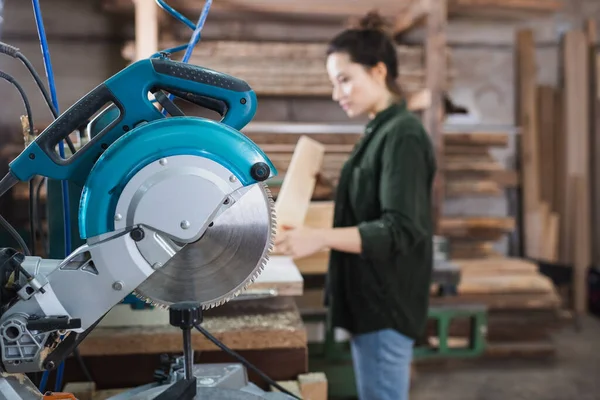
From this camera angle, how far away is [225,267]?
68 centimetres

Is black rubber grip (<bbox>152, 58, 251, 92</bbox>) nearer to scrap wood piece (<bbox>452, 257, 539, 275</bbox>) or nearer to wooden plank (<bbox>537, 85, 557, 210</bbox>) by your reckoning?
scrap wood piece (<bbox>452, 257, 539, 275</bbox>)

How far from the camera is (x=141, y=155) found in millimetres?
646

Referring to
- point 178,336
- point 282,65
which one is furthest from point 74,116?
point 282,65

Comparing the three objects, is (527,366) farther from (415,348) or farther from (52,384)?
(52,384)

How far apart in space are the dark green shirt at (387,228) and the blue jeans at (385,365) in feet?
0.11

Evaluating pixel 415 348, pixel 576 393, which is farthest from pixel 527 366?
pixel 415 348

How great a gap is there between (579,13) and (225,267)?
4493 mm

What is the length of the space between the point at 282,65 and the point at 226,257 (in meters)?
2.15

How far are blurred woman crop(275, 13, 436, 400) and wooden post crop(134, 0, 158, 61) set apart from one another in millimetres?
1094

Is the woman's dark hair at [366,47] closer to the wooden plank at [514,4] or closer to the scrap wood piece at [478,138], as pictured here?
the wooden plank at [514,4]

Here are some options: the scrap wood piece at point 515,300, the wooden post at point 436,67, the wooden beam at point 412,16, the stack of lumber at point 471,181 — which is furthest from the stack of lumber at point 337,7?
the scrap wood piece at point 515,300

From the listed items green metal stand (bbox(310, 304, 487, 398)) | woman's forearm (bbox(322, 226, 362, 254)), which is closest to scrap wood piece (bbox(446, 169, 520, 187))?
green metal stand (bbox(310, 304, 487, 398))

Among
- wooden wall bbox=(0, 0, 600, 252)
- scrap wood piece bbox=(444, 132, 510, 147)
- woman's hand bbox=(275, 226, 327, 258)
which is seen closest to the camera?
woman's hand bbox=(275, 226, 327, 258)

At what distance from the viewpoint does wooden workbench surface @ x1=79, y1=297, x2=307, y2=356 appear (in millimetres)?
1054
